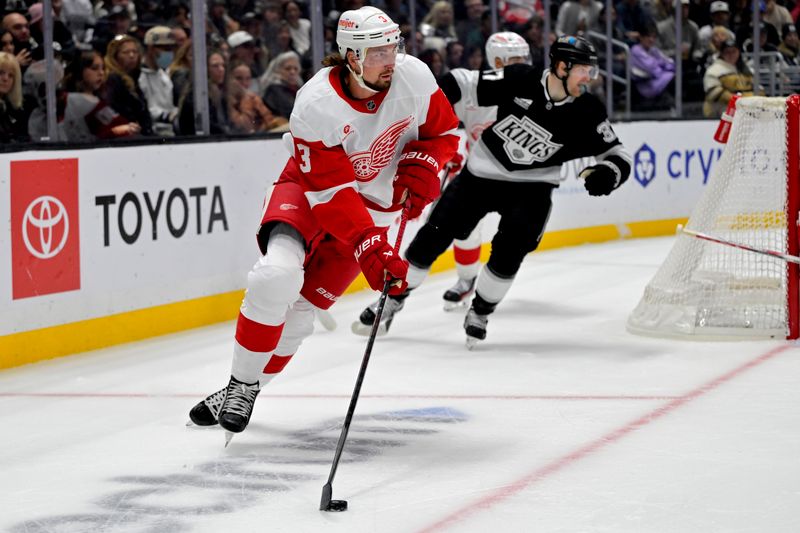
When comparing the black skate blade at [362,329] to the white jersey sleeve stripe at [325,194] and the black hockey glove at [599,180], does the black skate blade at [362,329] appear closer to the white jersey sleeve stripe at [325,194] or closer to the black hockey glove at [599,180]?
the black hockey glove at [599,180]

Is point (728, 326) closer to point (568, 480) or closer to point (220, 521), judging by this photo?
point (568, 480)

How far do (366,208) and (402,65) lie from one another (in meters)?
0.39

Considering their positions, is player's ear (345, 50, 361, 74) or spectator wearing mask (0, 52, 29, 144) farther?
spectator wearing mask (0, 52, 29, 144)

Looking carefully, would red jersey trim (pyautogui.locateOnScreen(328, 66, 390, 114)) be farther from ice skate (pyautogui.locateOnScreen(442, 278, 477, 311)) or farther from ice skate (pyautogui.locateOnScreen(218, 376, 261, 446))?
ice skate (pyautogui.locateOnScreen(442, 278, 477, 311))

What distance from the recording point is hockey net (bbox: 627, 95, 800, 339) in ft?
15.7

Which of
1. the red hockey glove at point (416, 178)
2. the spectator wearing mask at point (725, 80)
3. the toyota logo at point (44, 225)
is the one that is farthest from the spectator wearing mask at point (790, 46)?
the red hockey glove at point (416, 178)

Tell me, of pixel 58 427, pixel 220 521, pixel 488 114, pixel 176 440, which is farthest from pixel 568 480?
pixel 488 114

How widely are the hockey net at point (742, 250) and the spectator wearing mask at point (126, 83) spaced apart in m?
2.36

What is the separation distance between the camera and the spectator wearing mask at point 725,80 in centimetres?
928

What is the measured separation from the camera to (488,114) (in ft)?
16.9

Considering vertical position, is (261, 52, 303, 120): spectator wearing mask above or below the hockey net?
above

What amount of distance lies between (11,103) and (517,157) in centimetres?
198

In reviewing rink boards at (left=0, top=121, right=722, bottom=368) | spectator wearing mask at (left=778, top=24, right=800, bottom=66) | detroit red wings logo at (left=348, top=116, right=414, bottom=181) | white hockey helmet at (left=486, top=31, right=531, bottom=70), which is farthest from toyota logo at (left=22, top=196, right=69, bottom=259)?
spectator wearing mask at (left=778, top=24, right=800, bottom=66)

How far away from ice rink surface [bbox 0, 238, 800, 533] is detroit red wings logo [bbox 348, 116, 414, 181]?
720 millimetres
